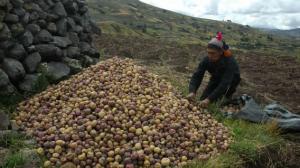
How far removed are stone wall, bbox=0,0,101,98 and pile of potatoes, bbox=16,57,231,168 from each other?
1.57 ft

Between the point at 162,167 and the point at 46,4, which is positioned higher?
the point at 46,4

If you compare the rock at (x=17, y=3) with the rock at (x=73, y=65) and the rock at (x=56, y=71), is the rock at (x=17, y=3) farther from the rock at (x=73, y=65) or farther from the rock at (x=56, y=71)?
the rock at (x=73, y=65)

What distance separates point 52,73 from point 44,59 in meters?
0.43

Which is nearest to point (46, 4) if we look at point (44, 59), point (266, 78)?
point (44, 59)

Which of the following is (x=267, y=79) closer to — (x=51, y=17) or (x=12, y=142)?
(x=51, y=17)

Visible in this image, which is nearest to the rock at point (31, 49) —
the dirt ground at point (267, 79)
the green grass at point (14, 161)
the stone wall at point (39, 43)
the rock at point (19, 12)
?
the stone wall at point (39, 43)

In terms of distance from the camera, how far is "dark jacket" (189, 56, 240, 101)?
7832 millimetres

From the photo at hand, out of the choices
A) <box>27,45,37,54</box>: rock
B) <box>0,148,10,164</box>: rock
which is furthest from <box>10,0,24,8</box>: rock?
<box>0,148,10,164</box>: rock

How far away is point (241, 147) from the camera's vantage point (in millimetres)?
6102

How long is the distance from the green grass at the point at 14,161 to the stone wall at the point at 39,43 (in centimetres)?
215

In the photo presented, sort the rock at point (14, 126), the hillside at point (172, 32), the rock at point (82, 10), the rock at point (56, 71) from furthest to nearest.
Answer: the hillside at point (172, 32) < the rock at point (82, 10) < the rock at point (56, 71) < the rock at point (14, 126)

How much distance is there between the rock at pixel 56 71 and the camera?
805 centimetres

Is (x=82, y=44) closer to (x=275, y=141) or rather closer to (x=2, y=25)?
(x=2, y=25)

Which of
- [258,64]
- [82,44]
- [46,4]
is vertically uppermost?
[46,4]
